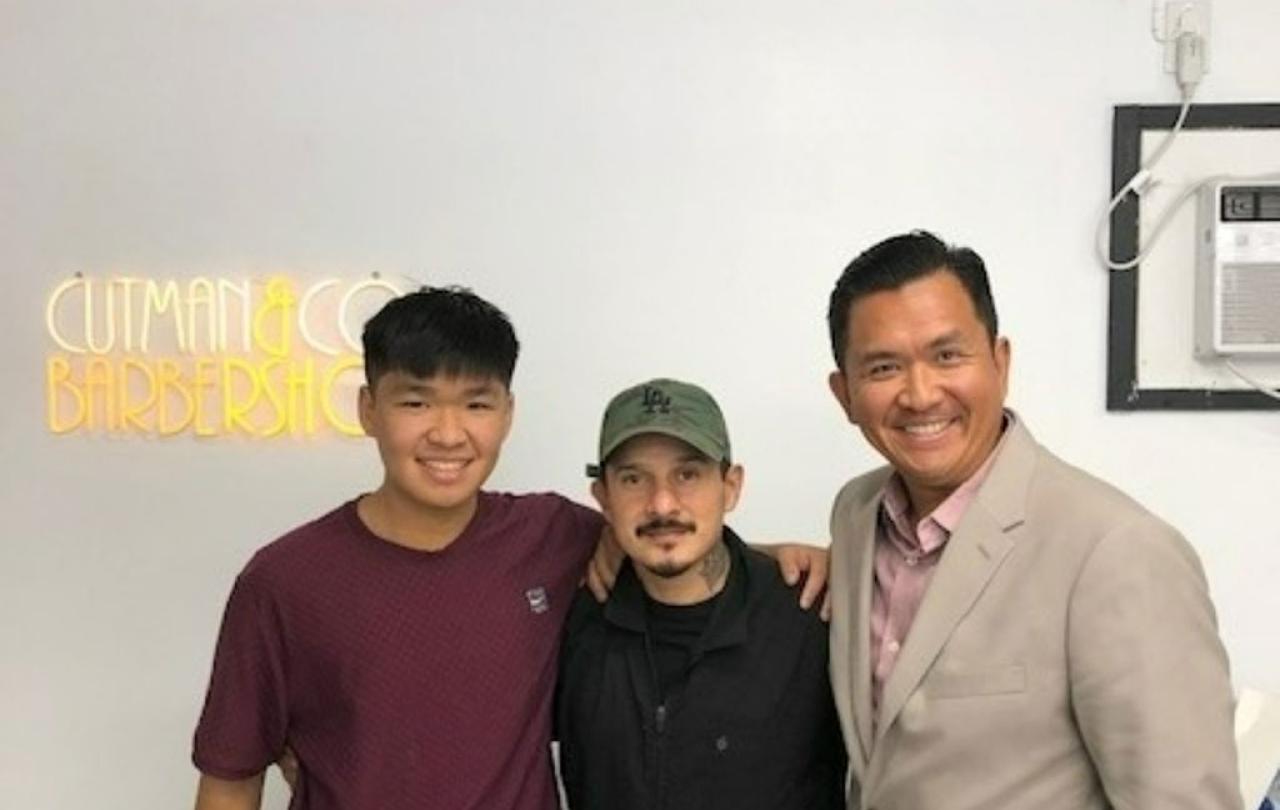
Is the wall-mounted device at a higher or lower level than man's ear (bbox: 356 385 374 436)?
higher

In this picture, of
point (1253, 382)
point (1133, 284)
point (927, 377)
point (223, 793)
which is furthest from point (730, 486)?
point (1253, 382)

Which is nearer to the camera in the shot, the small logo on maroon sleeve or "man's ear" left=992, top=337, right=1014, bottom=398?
"man's ear" left=992, top=337, right=1014, bottom=398

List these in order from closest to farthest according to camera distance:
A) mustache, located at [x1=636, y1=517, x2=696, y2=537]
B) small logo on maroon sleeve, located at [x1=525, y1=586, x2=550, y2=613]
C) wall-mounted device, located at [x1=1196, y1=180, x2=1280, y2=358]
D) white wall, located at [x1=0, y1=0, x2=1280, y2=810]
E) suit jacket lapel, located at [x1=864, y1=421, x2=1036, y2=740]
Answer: suit jacket lapel, located at [x1=864, y1=421, x2=1036, y2=740]
mustache, located at [x1=636, y1=517, x2=696, y2=537]
small logo on maroon sleeve, located at [x1=525, y1=586, x2=550, y2=613]
wall-mounted device, located at [x1=1196, y1=180, x2=1280, y2=358]
white wall, located at [x1=0, y1=0, x2=1280, y2=810]

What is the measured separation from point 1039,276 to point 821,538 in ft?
1.95

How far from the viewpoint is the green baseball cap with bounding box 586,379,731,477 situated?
1347 millimetres

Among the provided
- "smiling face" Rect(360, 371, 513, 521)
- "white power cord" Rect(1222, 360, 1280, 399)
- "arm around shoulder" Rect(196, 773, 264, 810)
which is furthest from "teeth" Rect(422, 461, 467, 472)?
"white power cord" Rect(1222, 360, 1280, 399)

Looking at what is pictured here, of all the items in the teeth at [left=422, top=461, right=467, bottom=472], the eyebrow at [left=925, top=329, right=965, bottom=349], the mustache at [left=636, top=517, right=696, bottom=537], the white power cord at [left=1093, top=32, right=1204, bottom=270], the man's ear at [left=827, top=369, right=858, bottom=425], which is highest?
the white power cord at [left=1093, top=32, right=1204, bottom=270]

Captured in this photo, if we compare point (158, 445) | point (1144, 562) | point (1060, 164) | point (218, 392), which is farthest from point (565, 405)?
point (1144, 562)

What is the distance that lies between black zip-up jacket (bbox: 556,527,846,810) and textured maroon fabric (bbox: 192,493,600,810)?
0.09 meters

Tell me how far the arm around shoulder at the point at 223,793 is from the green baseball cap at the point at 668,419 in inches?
24.3

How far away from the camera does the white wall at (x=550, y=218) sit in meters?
1.93

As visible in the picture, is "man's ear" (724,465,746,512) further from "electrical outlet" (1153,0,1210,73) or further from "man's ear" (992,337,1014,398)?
"electrical outlet" (1153,0,1210,73)

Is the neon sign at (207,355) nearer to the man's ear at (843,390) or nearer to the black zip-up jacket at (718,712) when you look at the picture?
the black zip-up jacket at (718,712)

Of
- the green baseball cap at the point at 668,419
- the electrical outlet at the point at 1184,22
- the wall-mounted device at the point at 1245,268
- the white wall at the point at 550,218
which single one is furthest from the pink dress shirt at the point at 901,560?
the electrical outlet at the point at 1184,22
